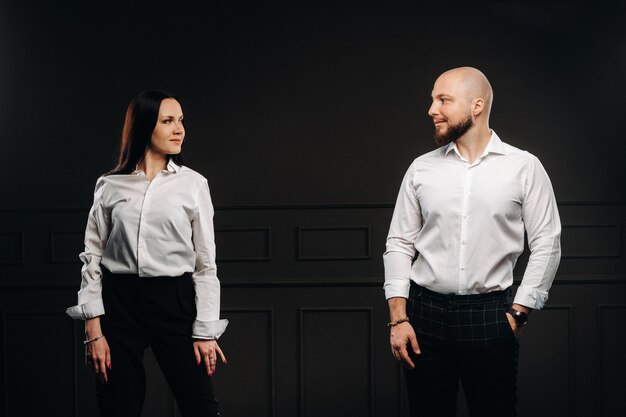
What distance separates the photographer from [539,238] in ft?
7.47

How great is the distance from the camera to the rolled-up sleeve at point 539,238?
2258 millimetres

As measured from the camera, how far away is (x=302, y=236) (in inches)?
151

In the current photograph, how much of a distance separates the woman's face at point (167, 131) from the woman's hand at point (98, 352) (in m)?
0.53

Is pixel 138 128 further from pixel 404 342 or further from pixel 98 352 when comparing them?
pixel 404 342

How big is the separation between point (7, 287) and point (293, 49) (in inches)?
71.5

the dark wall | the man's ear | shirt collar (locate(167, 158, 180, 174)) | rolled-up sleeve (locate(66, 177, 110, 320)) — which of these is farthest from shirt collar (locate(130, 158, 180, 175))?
the dark wall

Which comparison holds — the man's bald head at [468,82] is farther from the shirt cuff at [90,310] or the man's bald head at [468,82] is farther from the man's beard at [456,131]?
the shirt cuff at [90,310]

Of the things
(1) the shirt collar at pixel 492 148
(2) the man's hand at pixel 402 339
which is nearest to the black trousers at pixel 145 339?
(2) the man's hand at pixel 402 339

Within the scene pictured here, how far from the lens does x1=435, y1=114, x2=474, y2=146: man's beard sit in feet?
7.59

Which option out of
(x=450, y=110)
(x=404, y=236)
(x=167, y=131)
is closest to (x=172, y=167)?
(x=167, y=131)

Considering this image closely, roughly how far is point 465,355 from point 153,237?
954 millimetres

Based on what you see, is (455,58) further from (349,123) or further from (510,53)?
(349,123)

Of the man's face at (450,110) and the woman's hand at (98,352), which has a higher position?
the man's face at (450,110)

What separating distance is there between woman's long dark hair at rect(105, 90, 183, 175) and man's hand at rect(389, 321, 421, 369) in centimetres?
92
